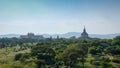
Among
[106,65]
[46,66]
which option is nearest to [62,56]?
[46,66]

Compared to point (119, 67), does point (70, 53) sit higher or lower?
higher

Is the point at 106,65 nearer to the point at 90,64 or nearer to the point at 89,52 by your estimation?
the point at 90,64

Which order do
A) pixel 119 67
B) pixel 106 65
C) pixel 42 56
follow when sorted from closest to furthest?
pixel 106 65
pixel 119 67
pixel 42 56

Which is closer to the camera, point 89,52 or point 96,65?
point 96,65

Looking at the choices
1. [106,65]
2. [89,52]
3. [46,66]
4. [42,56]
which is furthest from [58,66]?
[89,52]

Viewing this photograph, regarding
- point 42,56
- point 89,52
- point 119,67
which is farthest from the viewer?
point 89,52

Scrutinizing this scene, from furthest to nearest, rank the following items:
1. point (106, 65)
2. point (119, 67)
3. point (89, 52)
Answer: point (89, 52), point (119, 67), point (106, 65)

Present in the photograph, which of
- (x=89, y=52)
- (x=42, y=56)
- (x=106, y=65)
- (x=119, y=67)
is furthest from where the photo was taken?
(x=89, y=52)

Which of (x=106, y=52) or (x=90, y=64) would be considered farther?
(x=106, y=52)

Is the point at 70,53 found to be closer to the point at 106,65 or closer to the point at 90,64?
the point at 90,64
